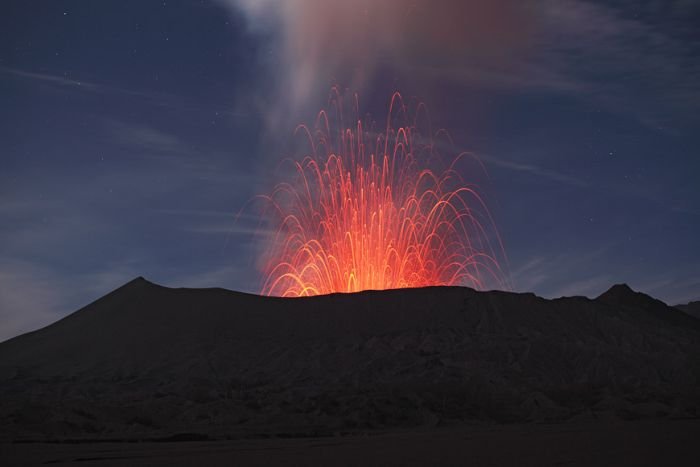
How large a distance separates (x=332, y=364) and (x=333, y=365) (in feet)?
1.12

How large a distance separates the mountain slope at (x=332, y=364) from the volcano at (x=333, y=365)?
0.25 m

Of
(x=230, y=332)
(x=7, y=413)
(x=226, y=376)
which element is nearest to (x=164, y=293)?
(x=230, y=332)

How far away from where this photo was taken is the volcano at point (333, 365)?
6750cm

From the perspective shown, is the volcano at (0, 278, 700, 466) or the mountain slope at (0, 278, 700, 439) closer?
the volcano at (0, 278, 700, 466)

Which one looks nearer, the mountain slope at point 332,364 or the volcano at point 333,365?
the volcano at point 333,365

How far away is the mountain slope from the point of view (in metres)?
68.6

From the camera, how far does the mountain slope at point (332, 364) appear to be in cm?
6856

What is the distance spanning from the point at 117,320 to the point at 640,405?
Answer: 72.0 meters

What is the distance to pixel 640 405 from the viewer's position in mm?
75062

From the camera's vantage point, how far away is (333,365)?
92938mm

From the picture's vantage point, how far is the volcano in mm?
67500

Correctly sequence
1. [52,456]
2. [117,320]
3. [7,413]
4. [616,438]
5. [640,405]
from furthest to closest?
[117,320]
[640,405]
[7,413]
[616,438]
[52,456]

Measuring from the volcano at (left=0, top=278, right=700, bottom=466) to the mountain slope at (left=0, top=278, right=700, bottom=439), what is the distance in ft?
0.83

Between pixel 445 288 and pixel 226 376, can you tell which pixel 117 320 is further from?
pixel 445 288
